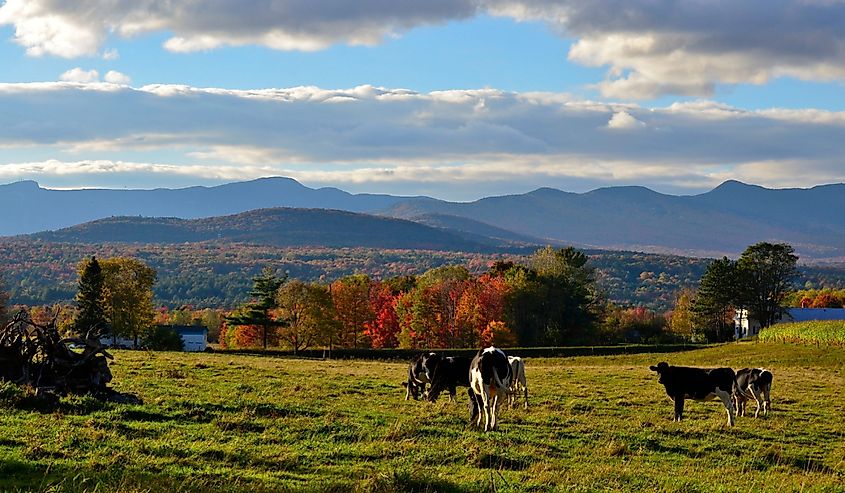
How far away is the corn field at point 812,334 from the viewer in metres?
67.6

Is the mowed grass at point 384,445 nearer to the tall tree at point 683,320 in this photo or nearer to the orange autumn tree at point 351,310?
the orange autumn tree at point 351,310

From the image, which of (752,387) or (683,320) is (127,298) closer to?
(752,387)

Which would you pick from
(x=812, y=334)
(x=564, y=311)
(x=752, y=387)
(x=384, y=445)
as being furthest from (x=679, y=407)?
(x=564, y=311)

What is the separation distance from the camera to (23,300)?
600 ft

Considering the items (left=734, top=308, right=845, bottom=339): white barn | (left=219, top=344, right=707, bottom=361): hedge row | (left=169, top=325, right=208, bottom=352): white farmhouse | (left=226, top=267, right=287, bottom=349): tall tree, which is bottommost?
(left=169, top=325, right=208, bottom=352): white farmhouse

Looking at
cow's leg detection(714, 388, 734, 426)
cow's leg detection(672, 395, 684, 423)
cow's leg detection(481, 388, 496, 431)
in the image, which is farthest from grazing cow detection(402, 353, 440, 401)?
cow's leg detection(714, 388, 734, 426)

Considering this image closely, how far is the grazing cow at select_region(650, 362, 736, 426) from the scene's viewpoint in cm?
2217

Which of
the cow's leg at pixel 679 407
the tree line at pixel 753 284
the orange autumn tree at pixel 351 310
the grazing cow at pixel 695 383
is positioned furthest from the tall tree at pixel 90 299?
the tree line at pixel 753 284

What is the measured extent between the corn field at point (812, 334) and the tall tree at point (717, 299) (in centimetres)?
2413

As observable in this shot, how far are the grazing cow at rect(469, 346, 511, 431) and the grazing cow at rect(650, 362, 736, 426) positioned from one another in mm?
5792

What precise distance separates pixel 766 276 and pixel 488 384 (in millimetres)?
97193

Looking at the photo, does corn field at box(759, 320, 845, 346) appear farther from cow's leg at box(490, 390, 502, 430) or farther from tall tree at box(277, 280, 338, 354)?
cow's leg at box(490, 390, 502, 430)

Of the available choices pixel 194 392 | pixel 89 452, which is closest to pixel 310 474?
pixel 89 452

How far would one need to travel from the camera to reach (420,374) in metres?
24.2
